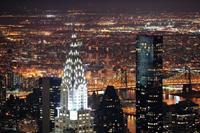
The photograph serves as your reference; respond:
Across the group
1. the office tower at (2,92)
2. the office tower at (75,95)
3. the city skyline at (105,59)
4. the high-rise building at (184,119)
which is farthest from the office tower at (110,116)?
the office tower at (2,92)

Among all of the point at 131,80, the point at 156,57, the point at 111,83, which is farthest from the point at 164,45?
the point at 111,83

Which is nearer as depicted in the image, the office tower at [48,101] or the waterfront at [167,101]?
the office tower at [48,101]

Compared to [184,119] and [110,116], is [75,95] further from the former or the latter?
[184,119]

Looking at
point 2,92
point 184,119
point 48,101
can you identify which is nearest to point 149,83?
point 184,119

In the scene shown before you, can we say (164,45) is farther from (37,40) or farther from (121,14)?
(37,40)

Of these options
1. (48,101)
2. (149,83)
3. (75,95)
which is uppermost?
(75,95)

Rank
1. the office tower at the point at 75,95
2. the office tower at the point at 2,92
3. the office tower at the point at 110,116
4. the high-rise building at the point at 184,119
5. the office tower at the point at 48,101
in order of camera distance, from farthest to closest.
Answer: the office tower at the point at 2,92
the high-rise building at the point at 184,119
the office tower at the point at 110,116
the office tower at the point at 48,101
the office tower at the point at 75,95

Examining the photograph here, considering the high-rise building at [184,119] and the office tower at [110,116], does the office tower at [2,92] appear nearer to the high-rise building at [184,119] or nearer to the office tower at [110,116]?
the office tower at [110,116]
